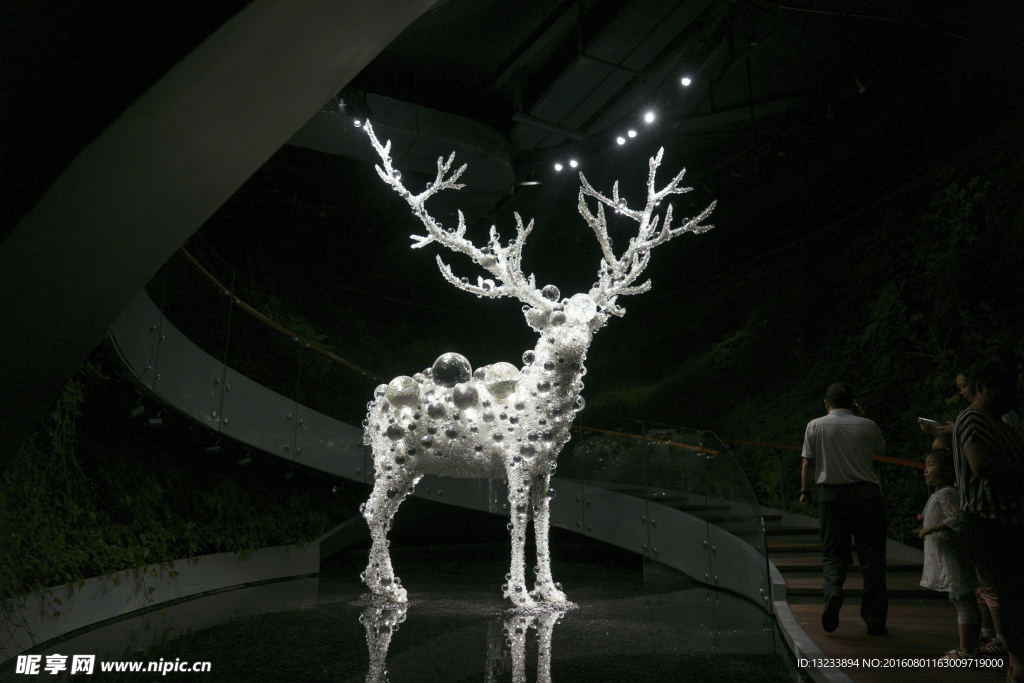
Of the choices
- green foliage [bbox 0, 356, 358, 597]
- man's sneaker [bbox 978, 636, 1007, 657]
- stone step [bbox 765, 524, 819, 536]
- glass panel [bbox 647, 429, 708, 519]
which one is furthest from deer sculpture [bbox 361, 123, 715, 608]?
stone step [bbox 765, 524, 819, 536]

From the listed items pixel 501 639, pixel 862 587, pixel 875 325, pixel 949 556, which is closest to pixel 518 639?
pixel 501 639

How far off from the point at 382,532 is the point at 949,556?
3.58 metres

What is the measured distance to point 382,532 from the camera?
17.0ft

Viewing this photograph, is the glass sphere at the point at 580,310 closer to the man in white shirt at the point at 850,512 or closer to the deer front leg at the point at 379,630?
the man in white shirt at the point at 850,512

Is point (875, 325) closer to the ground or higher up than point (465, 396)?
higher up

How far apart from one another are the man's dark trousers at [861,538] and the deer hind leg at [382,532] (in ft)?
9.50

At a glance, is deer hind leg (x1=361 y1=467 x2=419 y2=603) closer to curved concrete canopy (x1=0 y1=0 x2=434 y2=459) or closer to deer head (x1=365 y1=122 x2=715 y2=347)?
deer head (x1=365 y1=122 x2=715 y2=347)

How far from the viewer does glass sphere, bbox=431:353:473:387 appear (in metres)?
4.88

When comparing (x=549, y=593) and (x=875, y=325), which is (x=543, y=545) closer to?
(x=549, y=593)

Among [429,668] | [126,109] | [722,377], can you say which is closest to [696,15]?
[722,377]

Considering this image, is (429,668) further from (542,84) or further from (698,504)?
(542,84)

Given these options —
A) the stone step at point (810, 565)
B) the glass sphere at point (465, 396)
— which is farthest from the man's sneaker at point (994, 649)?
the glass sphere at point (465, 396)

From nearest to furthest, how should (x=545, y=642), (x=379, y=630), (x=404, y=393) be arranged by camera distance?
(x=545, y=642) < (x=379, y=630) < (x=404, y=393)

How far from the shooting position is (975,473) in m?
2.46
